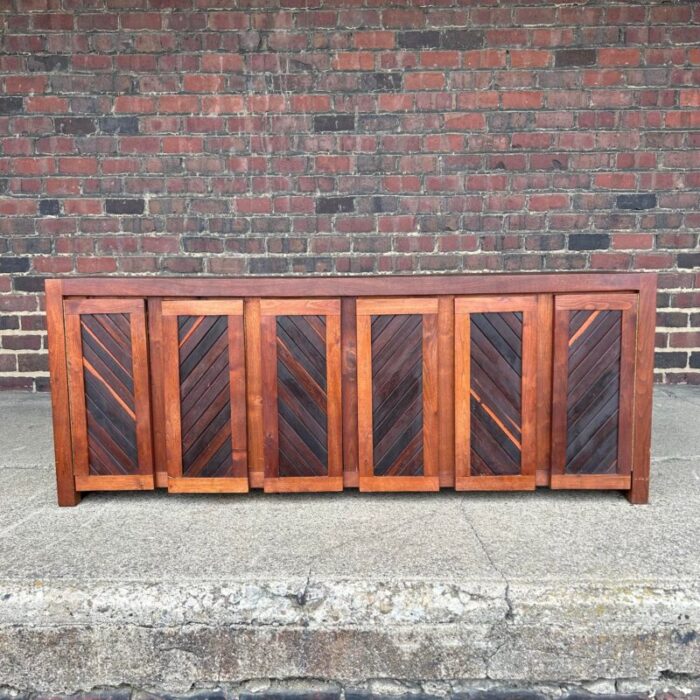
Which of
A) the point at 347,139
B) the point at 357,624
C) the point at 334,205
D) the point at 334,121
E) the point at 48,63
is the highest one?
the point at 48,63

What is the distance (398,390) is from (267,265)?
175 cm

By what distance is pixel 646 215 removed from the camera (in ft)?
11.3

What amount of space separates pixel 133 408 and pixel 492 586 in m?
1.28

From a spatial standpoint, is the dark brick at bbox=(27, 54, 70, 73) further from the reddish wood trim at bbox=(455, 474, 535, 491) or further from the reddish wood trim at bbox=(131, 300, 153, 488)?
the reddish wood trim at bbox=(455, 474, 535, 491)

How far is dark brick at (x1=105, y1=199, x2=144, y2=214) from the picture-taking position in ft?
11.3

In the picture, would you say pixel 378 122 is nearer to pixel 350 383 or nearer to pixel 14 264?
pixel 350 383

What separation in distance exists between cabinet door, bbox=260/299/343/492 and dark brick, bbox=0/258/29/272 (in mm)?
2254

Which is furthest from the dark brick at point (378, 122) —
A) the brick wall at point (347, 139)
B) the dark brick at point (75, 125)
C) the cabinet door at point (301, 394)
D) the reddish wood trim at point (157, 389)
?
the reddish wood trim at point (157, 389)

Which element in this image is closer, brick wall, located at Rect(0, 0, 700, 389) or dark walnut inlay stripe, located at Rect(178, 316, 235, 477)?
dark walnut inlay stripe, located at Rect(178, 316, 235, 477)

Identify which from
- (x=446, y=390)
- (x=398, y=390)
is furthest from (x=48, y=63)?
(x=446, y=390)

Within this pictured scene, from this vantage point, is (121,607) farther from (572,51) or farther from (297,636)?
(572,51)

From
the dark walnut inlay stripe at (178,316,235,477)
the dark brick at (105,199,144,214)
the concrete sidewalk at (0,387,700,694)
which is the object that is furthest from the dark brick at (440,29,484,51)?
the concrete sidewalk at (0,387,700,694)

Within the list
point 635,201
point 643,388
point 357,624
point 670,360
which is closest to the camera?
point 357,624

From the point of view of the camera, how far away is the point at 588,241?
3.46 m
